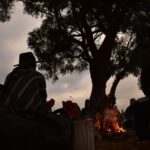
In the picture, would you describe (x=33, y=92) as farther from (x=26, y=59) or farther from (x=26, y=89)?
(x=26, y=59)

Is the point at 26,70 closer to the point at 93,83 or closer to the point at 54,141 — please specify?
the point at 54,141

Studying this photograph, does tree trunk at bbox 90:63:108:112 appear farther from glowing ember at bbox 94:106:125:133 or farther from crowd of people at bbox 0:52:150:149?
crowd of people at bbox 0:52:150:149

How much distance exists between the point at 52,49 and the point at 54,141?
25.9 meters

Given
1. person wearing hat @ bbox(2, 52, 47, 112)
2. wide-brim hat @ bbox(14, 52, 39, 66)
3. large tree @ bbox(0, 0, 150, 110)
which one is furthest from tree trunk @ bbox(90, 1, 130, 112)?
person wearing hat @ bbox(2, 52, 47, 112)

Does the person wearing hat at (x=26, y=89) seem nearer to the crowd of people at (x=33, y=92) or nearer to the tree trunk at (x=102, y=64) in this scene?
the crowd of people at (x=33, y=92)

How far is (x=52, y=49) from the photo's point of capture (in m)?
30.1

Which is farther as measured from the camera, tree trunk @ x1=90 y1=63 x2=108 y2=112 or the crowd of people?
tree trunk @ x1=90 y1=63 x2=108 y2=112

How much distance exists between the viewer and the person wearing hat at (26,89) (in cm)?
569

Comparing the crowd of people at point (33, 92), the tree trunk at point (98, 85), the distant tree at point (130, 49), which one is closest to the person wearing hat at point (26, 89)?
the crowd of people at point (33, 92)

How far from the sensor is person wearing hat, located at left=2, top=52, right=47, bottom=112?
5691 mm

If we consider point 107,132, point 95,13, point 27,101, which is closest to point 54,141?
point 27,101

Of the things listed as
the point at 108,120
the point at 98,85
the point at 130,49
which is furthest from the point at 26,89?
the point at 130,49

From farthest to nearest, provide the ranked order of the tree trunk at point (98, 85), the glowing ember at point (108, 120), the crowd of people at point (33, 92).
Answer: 1. the tree trunk at point (98, 85)
2. the glowing ember at point (108, 120)
3. the crowd of people at point (33, 92)

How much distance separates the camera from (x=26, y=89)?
5848 mm
